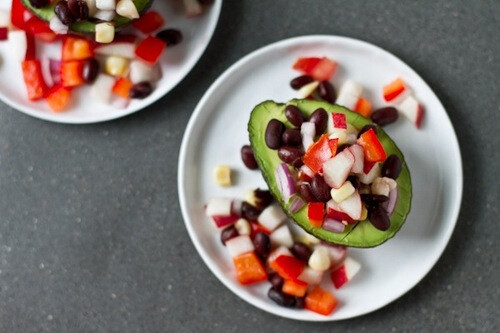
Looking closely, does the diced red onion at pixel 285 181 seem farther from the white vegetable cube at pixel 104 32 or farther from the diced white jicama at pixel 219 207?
the white vegetable cube at pixel 104 32

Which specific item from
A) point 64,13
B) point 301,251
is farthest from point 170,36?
point 301,251

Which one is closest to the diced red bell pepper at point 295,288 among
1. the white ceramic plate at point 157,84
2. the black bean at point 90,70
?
the white ceramic plate at point 157,84

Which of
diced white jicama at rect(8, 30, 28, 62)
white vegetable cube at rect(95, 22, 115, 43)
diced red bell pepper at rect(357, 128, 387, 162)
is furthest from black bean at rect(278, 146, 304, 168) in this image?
diced white jicama at rect(8, 30, 28, 62)

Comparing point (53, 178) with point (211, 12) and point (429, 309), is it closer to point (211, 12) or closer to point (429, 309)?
point (211, 12)

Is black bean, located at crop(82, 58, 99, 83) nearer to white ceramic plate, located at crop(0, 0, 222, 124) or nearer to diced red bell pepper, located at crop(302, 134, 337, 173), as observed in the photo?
white ceramic plate, located at crop(0, 0, 222, 124)

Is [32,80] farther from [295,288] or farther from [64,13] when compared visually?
[295,288]
